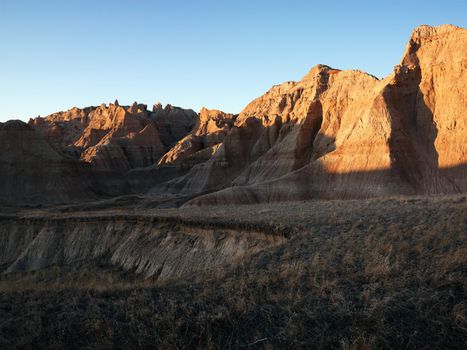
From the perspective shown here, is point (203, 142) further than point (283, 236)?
Yes

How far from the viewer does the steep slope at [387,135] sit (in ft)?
133

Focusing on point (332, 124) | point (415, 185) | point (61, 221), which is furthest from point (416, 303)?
point (332, 124)

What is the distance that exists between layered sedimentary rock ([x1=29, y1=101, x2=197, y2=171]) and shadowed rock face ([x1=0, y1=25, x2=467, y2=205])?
1.16 m

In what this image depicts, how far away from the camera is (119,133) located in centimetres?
11438

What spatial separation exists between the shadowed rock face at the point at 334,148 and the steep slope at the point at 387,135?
112 millimetres

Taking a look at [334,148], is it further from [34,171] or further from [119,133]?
[119,133]

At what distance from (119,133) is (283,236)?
339 ft

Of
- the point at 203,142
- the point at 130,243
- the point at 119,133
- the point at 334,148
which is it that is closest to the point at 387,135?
the point at 334,148

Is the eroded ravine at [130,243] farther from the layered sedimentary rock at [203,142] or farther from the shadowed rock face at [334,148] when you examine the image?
the layered sedimentary rock at [203,142]

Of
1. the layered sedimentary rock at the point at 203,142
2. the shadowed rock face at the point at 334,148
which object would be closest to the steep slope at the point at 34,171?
the shadowed rock face at the point at 334,148

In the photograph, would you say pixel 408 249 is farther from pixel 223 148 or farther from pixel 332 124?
pixel 223 148

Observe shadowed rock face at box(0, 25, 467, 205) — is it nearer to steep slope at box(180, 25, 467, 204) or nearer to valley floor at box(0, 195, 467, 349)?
steep slope at box(180, 25, 467, 204)

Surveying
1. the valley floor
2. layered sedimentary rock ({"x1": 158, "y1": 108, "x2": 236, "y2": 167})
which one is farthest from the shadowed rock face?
the valley floor

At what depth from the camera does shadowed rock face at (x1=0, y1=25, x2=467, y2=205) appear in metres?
41.2
